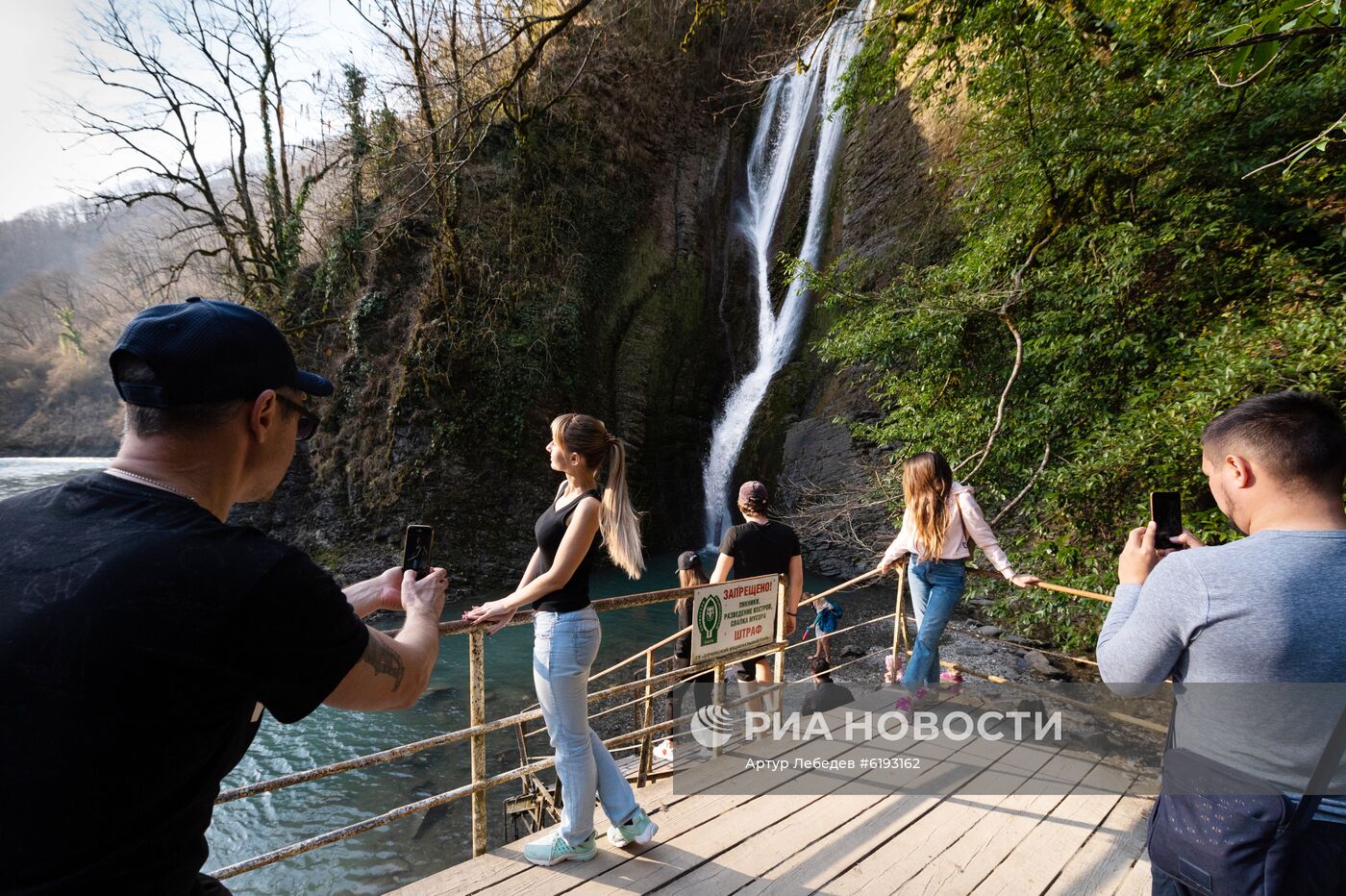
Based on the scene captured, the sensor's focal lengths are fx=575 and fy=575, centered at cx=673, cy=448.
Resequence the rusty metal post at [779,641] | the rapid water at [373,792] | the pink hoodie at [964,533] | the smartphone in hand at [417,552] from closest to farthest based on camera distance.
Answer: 1. the smartphone in hand at [417,552]
2. the pink hoodie at [964,533]
3. the rusty metal post at [779,641]
4. the rapid water at [373,792]

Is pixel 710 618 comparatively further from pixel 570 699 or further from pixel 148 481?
pixel 148 481

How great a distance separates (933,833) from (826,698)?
2216 mm

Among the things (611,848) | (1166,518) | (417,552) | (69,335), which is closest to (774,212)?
(1166,518)

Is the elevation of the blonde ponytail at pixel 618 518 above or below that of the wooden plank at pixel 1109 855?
above

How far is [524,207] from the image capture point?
15062mm

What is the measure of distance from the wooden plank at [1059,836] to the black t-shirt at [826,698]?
75.9 inches

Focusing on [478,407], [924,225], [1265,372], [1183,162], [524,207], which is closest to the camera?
[1265,372]

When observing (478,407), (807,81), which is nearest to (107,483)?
(478,407)

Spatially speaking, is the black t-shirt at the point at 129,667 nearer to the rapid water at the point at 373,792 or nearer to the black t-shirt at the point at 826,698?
the black t-shirt at the point at 826,698

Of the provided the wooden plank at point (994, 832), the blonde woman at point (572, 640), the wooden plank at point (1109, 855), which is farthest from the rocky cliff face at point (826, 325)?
the blonde woman at point (572, 640)

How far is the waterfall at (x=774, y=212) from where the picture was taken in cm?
1630

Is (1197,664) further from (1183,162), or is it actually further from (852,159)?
(852,159)

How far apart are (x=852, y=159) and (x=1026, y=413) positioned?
1309 centimetres

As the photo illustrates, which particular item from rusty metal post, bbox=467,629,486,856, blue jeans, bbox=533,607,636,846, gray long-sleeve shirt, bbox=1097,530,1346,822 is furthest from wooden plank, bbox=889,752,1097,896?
rusty metal post, bbox=467,629,486,856
